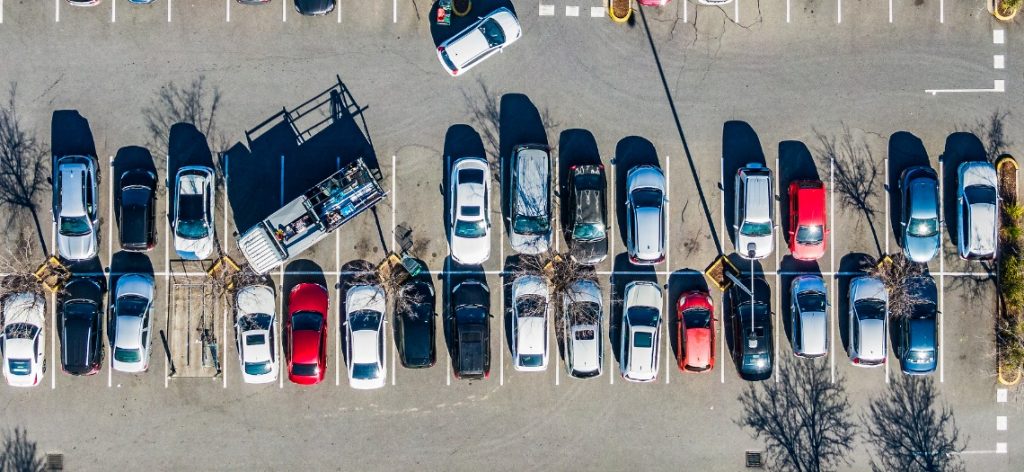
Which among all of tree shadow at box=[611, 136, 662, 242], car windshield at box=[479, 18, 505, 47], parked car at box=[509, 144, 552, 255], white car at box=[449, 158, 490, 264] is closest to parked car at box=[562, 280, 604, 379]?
parked car at box=[509, 144, 552, 255]

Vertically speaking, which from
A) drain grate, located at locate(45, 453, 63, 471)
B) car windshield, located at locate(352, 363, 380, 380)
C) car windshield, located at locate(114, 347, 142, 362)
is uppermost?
car windshield, located at locate(114, 347, 142, 362)

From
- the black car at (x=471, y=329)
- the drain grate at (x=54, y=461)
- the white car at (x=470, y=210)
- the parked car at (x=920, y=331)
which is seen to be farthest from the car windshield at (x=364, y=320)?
the parked car at (x=920, y=331)

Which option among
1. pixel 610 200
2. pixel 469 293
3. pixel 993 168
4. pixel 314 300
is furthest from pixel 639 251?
pixel 993 168

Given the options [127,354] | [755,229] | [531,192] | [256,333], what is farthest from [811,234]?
[127,354]

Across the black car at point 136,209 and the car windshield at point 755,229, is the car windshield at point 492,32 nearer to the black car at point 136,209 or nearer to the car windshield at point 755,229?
the car windshield at point 755,229

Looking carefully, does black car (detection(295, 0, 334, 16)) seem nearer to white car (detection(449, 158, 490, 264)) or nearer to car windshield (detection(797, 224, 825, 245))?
white car (detection(449, 158, 490, 264))

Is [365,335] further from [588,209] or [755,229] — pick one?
[755,229]

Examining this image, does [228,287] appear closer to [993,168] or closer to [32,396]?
[32,396]
